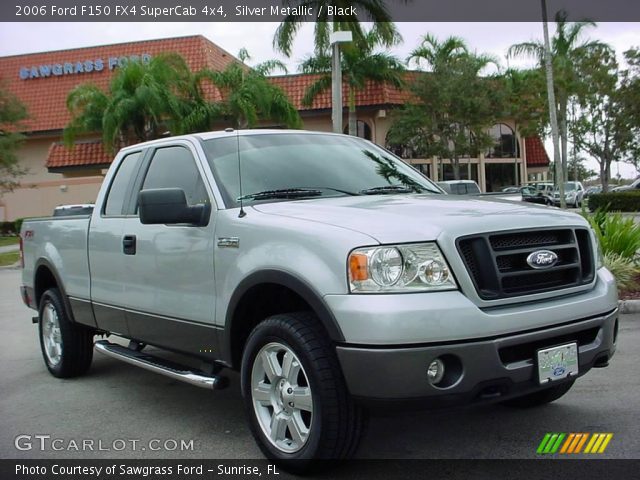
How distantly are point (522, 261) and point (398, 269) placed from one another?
0.71 meters

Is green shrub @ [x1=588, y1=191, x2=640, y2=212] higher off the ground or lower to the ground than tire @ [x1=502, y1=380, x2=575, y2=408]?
higher

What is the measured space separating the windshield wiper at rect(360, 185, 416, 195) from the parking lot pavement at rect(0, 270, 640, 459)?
4.70 feet

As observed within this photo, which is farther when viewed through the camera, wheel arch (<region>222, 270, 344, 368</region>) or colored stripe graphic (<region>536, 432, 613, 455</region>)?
colored stripe graphic (<region>536, 432, 613, 455</region>)

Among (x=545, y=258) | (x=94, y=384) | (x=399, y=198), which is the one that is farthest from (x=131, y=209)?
(x=545, y=258)

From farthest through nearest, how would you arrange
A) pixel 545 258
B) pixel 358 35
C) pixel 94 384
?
pixel 358 35
pixel 94 384
pixel 545 258

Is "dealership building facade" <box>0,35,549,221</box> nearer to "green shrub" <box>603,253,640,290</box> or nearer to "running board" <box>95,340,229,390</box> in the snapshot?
"green shrub" <box>603,253,640,290</box>

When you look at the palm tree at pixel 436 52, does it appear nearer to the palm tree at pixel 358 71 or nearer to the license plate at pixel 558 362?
the palm tree at pixel 358 71

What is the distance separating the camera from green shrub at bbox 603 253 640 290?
904 cm

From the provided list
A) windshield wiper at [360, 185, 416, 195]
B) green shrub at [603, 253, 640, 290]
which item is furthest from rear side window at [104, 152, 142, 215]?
green shrub at [603, 253, 640, 290]

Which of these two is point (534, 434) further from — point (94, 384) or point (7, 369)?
point (7, 369)

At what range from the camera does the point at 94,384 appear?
6.13 metres

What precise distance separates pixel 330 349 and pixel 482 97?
3240 cm

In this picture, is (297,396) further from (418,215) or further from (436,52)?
(436,52)

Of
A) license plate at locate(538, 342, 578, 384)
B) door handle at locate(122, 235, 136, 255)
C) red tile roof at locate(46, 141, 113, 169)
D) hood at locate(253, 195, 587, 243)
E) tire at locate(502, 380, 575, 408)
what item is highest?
red tile roof at locate(46, 141, 113, 169)
